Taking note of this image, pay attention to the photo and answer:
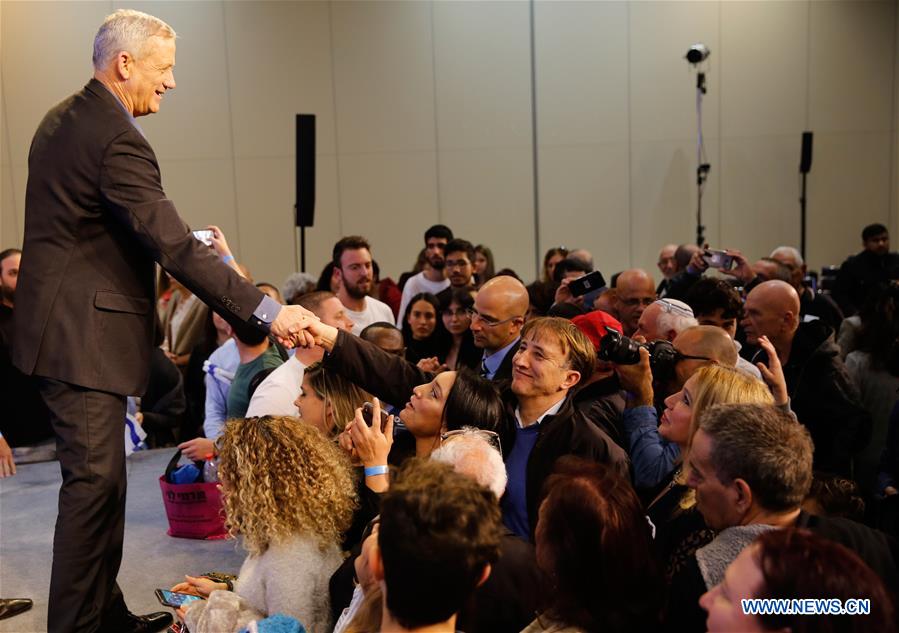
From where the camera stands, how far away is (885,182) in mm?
9719

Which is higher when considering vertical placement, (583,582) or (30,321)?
(30,321)

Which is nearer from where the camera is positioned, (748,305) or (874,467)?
(874,467)

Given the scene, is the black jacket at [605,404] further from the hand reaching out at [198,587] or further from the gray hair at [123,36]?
the gray hair at [123,36]

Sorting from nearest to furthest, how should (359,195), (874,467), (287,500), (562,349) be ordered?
(287,500), (562,349), (874,467), (359,195)

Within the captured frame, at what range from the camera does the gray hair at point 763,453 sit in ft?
5.41

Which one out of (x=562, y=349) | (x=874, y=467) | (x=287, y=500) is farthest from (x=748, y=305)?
(x=287, y=500)

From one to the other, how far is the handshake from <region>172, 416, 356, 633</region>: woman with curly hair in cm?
31

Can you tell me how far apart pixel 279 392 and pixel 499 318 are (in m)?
0.89

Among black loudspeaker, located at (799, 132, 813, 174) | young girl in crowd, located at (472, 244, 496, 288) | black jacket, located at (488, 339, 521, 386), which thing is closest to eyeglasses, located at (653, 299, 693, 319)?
black jacket, located at (488, 339, 521, 386)

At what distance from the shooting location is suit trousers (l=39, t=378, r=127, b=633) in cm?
212

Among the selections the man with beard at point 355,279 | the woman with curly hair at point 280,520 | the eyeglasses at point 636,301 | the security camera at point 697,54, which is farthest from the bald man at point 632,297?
the security camera at point 697,54

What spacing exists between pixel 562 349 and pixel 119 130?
4.34 feet

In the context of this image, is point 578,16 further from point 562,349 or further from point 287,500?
point 287,500

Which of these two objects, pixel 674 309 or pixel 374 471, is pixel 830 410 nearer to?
pixel 674 309
